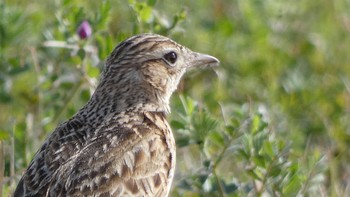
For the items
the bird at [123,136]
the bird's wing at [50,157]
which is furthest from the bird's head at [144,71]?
the bird's wing at [50,157]

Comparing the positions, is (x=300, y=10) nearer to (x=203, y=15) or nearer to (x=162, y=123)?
(x=203, y=15)

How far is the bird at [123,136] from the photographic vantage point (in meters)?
7.39

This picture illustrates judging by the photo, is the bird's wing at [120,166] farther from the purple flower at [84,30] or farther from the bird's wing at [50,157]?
the purple flower at [84,30]

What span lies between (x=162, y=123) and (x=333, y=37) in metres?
4.36

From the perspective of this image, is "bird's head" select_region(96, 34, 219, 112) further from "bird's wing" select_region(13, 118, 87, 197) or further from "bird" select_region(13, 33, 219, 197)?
"bird's wing" select_region(13, 118, 87, 197)

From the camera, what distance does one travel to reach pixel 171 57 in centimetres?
856

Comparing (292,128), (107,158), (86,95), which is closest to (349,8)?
(292,128)

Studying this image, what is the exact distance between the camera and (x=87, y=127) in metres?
7.91

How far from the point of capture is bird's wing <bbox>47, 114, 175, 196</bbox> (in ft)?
24.0

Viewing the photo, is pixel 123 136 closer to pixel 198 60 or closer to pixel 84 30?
pixel 198 60

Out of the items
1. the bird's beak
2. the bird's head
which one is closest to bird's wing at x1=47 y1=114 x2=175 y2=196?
the bird's head

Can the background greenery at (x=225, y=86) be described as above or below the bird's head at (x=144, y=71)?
below

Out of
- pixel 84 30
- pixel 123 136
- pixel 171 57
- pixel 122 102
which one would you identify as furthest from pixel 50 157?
pixel 84 30

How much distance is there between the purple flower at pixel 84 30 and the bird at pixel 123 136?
68 centimetres
